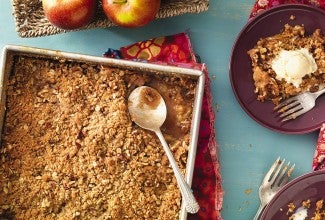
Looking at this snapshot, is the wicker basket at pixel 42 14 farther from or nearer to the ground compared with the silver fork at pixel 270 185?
farther from the ground

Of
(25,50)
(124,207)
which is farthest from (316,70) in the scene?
(25,50)

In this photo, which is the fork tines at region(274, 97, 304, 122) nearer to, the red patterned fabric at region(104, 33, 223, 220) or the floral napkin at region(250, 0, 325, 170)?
the floral napkin at region(250, 0, 325, 170)

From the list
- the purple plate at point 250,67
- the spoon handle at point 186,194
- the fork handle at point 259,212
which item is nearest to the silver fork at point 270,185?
the fork handle at point 259,212

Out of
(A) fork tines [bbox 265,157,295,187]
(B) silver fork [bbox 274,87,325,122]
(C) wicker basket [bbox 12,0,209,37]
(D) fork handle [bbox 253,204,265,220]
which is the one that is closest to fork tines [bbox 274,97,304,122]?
(B) silver fork [bbox 274,87,325,122]

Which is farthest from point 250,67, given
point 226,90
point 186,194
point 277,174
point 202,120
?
point 186,194

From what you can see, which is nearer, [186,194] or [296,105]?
[186,194]

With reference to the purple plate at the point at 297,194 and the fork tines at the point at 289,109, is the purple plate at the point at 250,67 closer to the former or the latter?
the fork tines at the point at 289,109

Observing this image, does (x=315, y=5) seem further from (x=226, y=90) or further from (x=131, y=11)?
(x=131, y=11)
